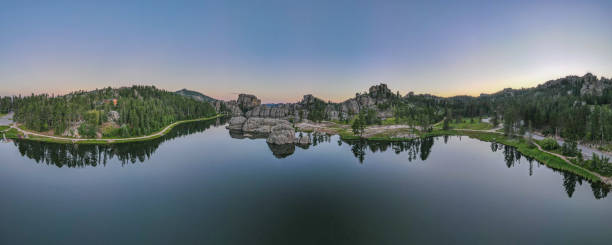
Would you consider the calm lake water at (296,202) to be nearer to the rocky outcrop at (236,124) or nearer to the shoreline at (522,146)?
the shoreline at (522,146)

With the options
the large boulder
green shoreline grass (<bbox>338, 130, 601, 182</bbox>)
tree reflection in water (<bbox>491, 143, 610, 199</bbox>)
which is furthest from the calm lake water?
the large boulder

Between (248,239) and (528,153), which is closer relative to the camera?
(248,239)

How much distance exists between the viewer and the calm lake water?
81.5 feet

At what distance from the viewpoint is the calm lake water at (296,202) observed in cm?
2484

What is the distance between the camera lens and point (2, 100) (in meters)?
140

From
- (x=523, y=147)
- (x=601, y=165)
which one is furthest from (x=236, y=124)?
(x=601, y=165)

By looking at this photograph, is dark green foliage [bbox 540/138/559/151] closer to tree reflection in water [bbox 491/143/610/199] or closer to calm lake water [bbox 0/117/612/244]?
tree reflection in water [bbox 491/143/610/199]

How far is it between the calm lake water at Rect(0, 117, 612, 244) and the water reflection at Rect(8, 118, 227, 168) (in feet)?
3.22

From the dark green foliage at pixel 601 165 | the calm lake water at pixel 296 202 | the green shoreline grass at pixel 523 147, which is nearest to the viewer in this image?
the calm lake water at pixel 296 202

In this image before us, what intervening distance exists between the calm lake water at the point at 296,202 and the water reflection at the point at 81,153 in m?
0.98

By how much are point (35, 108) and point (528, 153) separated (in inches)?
6876

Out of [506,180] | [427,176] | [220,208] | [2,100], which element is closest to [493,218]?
[427,176]

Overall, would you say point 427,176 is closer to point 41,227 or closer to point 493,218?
point 493,218

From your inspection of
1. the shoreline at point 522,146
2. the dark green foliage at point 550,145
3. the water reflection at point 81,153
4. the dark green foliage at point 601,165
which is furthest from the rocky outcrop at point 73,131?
the dark green foliage at point 550,145
